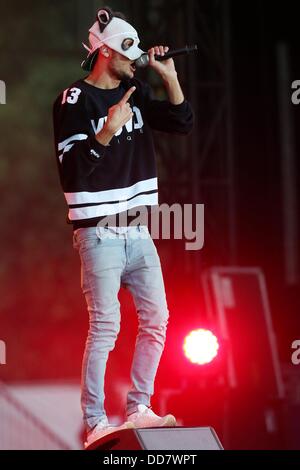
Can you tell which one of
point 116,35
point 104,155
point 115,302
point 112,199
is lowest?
point 115,302

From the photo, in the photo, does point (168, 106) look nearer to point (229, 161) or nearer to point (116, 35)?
point (116, 35)

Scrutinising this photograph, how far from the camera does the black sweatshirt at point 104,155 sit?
409 cm

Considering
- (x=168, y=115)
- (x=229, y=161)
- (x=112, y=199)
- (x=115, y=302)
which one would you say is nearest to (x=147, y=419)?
(x=115, y=302)

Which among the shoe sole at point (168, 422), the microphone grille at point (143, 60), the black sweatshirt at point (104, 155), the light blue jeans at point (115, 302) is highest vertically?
the microphone grille at point (143, 60)

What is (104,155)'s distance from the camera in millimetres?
4102

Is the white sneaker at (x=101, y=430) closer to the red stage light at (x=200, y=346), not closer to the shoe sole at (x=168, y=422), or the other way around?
the shoe sole at (x=168, y=422)

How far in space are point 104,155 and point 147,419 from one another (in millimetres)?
1066

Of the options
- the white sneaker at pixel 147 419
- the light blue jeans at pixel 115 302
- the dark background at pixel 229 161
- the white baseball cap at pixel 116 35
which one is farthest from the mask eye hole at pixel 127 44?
the dark background at pixel 229 161

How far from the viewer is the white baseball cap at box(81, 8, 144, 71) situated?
13.5 ft

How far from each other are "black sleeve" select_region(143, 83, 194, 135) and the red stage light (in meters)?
1.63

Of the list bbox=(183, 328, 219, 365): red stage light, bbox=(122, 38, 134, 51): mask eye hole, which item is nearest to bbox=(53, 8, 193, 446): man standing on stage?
bbox=(122, 38, 134, 51): mask eye hole

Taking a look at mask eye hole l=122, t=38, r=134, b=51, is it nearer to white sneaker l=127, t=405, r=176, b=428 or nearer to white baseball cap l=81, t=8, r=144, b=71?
white baseball cap l=81, t=8, r=144, b=71
